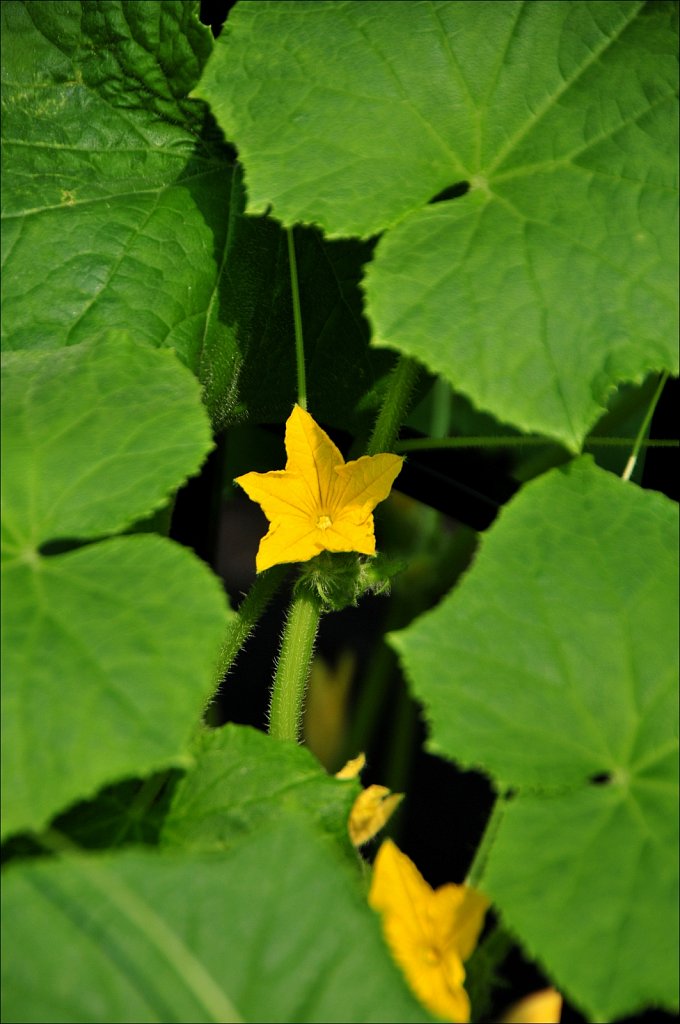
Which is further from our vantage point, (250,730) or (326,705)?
(326,705)

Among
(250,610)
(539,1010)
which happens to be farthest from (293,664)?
(539,1010)

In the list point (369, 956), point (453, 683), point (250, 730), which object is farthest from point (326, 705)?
point (369, 956)

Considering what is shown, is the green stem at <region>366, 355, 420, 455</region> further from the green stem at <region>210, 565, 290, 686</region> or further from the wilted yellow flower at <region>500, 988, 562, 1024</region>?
the wilted yellow flower at <region>500, 988, 562, 1024</region>

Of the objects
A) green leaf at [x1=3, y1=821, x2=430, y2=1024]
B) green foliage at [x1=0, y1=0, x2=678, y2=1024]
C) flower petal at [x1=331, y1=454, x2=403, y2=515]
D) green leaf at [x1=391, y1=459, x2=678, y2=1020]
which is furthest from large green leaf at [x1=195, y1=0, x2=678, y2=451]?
green leaf at [x1=3, y1=821, x2=430, y2=1024]

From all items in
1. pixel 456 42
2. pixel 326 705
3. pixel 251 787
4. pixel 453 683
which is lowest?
pixel 326 705

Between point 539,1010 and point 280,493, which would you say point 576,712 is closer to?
point 539,1010

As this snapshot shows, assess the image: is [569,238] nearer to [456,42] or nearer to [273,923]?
[456,42]

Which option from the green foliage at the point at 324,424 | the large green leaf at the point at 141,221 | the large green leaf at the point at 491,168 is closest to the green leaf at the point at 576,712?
the green foliage at the point at 324,424
